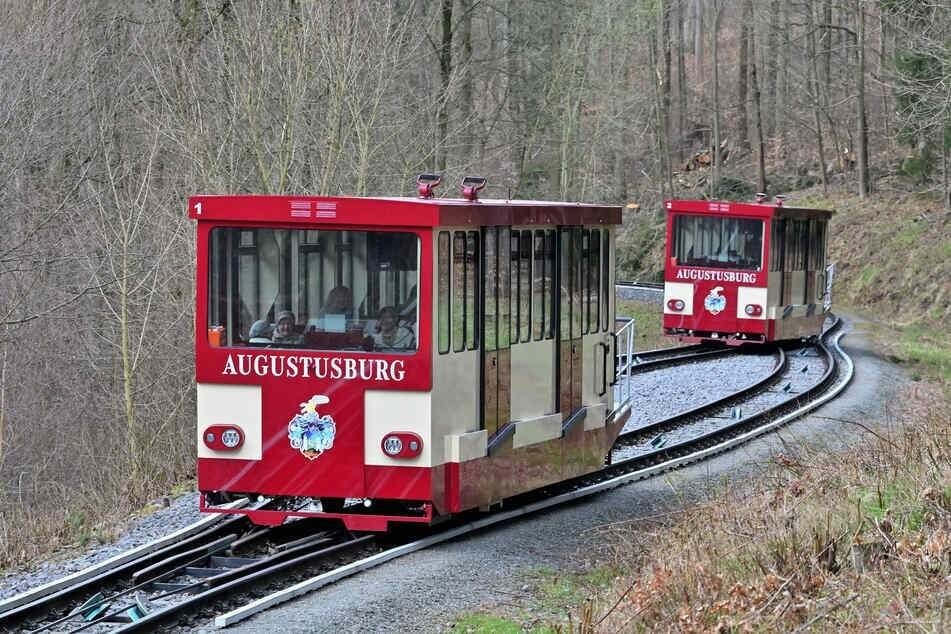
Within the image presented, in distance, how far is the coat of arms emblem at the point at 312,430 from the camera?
984 centimetres

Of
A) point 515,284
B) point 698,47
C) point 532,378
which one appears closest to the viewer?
point 515,284

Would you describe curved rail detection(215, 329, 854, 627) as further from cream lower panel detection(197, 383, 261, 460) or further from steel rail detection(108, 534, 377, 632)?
cream lower panel detection(197, 383, 261, 460)

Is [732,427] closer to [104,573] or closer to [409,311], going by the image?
[409,311]

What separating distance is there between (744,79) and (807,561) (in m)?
50.1

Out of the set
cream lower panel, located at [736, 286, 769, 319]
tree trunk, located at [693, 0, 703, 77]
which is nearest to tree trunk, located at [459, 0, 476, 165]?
cream lower panel, located at [736, 286, 769, 319]

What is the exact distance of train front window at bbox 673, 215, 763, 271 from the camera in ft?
85.4

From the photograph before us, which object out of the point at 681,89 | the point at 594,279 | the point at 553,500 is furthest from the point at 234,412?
the point at 681,89

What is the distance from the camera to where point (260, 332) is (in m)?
9.99

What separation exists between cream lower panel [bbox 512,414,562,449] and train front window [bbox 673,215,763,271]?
49.1ft

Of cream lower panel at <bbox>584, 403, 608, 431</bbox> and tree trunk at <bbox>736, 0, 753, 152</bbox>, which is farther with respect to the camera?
tree trunk at <bbox>736, 0, 753, 152</bbox>

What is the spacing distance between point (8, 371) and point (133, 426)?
4.57m

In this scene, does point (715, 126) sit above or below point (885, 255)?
above

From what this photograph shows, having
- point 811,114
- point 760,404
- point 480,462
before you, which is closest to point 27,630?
point 480,462

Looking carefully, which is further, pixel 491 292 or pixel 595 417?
pixel 595 417
